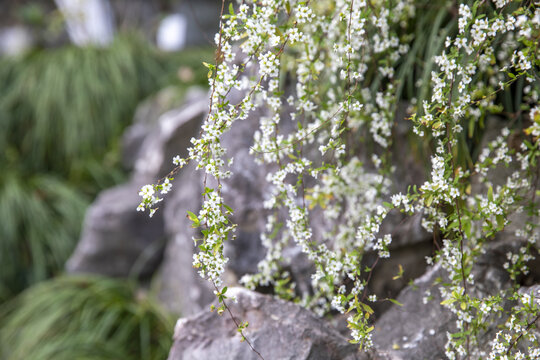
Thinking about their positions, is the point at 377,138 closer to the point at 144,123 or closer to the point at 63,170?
the point at 144,123

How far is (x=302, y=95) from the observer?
136 centimetres

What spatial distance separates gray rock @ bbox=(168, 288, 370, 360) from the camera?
4.06ft

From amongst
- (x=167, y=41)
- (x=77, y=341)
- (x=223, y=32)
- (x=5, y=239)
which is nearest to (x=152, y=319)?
(x=77, y=341)

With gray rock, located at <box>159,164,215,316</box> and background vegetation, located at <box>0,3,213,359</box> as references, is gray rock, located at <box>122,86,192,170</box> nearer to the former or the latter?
background vegetation, located at <box>0,3,213,359</box>

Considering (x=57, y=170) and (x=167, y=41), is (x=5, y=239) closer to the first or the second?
(x=57, y=170)

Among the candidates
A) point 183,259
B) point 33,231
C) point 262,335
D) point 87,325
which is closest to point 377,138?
point 262,335

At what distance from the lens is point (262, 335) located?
1273 mm

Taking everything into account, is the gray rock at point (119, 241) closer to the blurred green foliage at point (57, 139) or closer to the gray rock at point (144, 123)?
the blurred green foliage at point (57, 139)

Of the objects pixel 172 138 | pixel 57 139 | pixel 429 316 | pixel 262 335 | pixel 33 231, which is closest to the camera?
pixel 262 335

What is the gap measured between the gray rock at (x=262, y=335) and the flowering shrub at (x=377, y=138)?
0.10 meters

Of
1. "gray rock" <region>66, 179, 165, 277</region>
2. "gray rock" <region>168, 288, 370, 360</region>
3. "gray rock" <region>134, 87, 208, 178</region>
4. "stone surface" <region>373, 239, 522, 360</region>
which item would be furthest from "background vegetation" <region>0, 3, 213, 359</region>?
"stone surface" <region>373, 239, 522, 360</region>

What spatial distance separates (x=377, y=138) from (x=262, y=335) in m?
0.64

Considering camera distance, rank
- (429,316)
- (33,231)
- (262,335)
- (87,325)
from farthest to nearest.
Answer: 1. (33,231)
2. (87,325)
3. (429,316)
4. (262,335)

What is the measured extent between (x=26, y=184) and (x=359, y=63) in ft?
8.45
